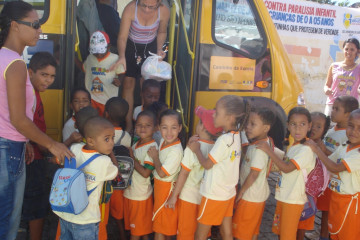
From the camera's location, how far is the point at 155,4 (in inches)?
156

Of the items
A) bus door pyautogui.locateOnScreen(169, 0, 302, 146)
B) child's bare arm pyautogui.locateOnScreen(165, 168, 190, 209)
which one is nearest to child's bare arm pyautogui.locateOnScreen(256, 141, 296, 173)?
child's bare arm pyautogui.locateOnScreen(165, 168, 190, 209)

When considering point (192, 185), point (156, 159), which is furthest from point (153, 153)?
point (192, 185)

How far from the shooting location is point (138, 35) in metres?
4.24

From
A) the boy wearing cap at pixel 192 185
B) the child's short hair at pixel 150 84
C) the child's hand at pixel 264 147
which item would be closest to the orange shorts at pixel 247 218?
the boy wearing cap at pixel 192 185

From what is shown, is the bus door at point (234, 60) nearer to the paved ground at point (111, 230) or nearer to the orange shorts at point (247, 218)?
the paved ground at point (111, 230)

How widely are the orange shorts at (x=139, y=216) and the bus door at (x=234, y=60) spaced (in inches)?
42.4

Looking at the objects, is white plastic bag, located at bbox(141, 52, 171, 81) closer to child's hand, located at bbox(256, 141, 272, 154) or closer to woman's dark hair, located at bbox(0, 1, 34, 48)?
child's hand, located at bbox(256, 141, 272, 154)

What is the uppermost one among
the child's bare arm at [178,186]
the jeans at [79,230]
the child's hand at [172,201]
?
the child's bare arm at [178,186]

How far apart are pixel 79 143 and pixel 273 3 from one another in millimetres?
9376

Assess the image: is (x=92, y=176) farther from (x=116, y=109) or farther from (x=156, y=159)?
(x=116, y=109)

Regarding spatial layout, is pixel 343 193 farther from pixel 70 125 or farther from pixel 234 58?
pixel 70 125

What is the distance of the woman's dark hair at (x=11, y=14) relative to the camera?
2.38 m

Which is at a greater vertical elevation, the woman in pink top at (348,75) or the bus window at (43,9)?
the bus window at (43,9)

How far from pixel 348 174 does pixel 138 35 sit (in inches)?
105
